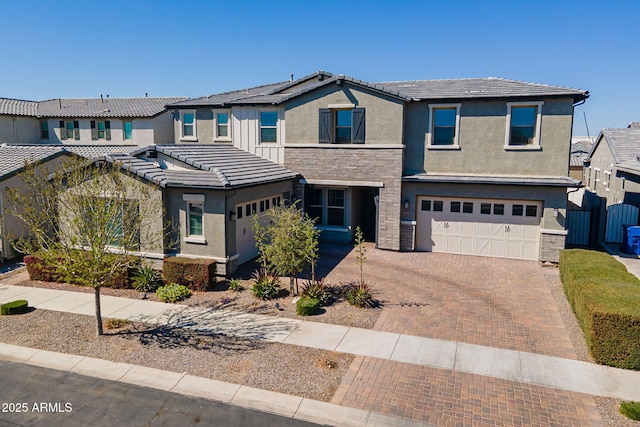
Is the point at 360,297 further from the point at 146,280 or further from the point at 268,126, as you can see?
the point at 268,126

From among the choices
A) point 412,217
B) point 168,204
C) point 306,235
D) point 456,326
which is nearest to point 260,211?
point 168,204

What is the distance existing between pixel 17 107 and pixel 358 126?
27.9 metres

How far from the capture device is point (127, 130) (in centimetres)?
3347

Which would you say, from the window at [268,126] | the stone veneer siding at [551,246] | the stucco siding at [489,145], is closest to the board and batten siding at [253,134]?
the window at [268,126]

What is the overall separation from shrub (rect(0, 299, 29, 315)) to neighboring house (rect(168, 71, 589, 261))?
1156 cm

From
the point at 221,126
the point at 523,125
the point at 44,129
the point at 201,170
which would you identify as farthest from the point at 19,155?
the point at 523,125

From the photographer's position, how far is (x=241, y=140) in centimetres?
2231

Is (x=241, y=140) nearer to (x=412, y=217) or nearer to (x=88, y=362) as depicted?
(x=412, y=217)

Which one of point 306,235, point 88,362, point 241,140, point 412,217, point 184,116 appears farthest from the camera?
point 184,116

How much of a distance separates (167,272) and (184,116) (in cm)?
1131

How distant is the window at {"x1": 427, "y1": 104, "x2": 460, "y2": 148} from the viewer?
749 inches

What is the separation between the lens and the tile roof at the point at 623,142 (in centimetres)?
2375

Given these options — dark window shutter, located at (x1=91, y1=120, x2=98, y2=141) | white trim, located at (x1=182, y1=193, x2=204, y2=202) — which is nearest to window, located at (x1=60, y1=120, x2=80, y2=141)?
dark window shutter, located at (x1=91, y1=120, x2=98, y2=141)

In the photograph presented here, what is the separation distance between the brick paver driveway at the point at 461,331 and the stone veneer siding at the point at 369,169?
1165 mm
